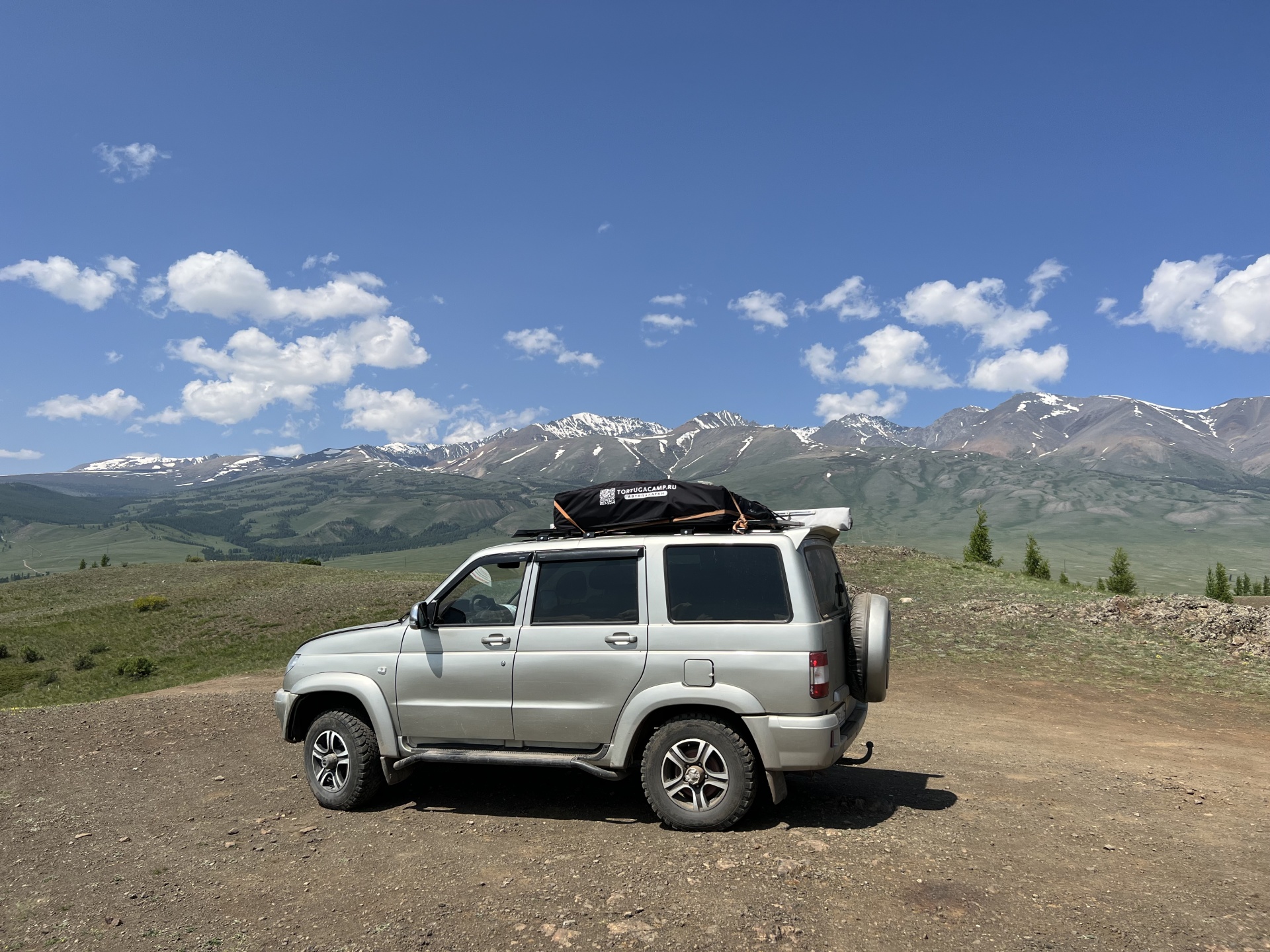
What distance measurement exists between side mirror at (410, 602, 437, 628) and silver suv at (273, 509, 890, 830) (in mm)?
18

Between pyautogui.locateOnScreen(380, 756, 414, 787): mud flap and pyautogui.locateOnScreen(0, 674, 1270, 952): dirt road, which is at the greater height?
pyautogui.locateOnScreen(380, 756, 414, 787): mud flap

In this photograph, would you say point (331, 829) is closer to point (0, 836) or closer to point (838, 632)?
point (0, 836)

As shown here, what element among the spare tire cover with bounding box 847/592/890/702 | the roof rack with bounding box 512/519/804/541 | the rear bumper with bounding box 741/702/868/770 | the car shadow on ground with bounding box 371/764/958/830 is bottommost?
the car shadow on ground with bounding box 371/764/958/830

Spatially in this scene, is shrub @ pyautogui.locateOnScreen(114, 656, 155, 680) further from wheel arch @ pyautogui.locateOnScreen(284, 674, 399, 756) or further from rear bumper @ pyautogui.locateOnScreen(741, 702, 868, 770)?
rear bumper @ pyautogui.locateOnScreen(741, 702, 868, 770)

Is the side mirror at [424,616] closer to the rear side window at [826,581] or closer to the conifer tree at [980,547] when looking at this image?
the rear side window at [826,581]

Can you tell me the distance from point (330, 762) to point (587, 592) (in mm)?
3096

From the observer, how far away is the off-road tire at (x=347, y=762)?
7312 millimetres

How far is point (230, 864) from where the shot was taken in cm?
622

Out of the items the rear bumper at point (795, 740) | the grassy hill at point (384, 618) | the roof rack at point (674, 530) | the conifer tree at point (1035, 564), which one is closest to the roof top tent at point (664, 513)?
the roof rack at point (674, 530)

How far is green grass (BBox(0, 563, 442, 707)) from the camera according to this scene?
931 inches

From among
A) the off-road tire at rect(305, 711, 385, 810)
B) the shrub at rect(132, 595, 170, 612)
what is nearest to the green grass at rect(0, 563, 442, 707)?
the shrub at rect(132, 595, 170, 612)

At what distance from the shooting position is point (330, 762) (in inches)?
296

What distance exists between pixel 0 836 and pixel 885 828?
785cm

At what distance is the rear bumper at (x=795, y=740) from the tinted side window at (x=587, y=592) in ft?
4.56
